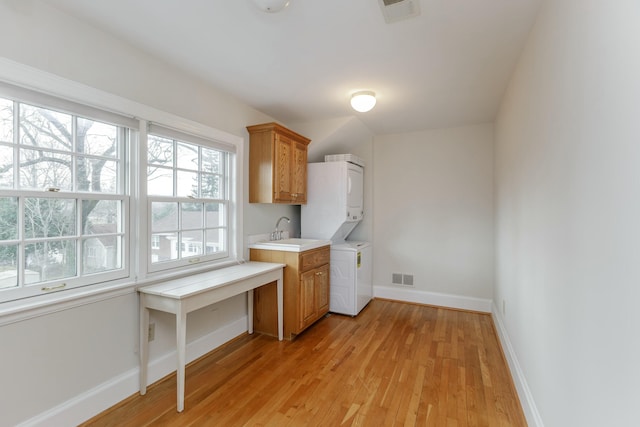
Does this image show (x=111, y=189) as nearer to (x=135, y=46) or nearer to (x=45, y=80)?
(x=45, y=80)

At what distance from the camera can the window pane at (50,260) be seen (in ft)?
5.59

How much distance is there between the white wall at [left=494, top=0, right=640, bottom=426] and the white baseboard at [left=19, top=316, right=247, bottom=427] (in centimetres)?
247

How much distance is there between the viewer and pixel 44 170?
176cm

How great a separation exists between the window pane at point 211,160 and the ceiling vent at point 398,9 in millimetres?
1916

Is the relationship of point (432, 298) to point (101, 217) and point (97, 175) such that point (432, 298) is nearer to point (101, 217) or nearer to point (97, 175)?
point (101, 217)

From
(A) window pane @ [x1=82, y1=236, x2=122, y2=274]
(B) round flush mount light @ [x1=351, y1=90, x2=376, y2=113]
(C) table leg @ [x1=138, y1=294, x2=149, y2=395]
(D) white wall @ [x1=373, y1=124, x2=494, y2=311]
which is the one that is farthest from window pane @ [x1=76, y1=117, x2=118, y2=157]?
(D) white wall @ [x1=373, y1=124, x2=494, y2=311]

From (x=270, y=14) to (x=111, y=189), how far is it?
156 centimetres

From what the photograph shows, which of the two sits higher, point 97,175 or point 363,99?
point 363,99

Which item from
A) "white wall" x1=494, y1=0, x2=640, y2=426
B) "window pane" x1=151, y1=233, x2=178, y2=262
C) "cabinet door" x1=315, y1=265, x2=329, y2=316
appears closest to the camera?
"white wall" x1=494, y1=0, x2=640, y2=426

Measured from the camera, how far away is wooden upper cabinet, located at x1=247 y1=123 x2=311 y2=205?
10.2ft

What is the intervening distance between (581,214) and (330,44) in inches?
68.3

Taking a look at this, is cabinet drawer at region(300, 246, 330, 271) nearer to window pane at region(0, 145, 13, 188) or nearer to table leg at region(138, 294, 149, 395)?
table leg at region(138, 294, 149, 395)

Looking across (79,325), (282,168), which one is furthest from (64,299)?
(282,168)

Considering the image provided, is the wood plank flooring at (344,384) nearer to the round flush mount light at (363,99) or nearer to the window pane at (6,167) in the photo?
the window pane at (6,167)
